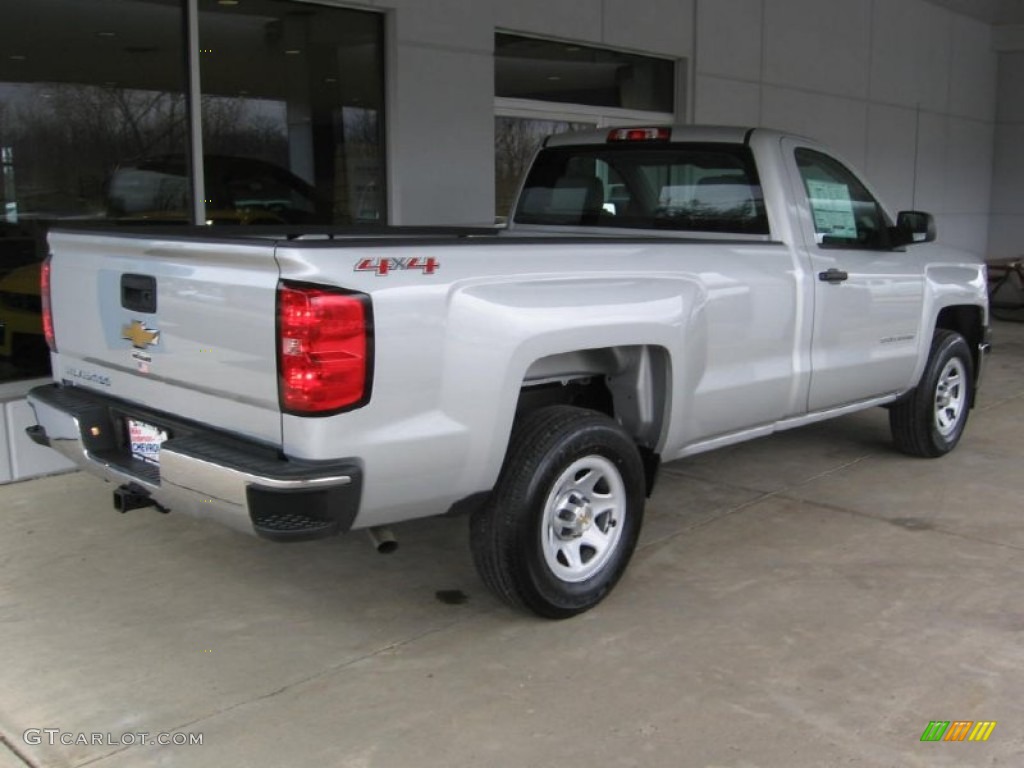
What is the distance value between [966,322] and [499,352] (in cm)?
450

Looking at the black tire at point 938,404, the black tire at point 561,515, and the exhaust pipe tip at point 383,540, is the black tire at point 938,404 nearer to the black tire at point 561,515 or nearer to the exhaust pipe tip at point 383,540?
the black tire at point 561,515

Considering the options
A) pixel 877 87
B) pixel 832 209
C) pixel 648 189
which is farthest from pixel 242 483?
pixel 877 87

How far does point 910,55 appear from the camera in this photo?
15617mm

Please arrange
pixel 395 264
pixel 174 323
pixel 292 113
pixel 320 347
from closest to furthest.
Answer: pixel 320 347 → pixel 395 264 → pixel 174 323 → pixel 292 113

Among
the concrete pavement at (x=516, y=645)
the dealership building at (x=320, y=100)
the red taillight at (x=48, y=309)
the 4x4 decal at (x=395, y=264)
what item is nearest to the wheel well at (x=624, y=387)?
the concrete pavement at (x=516, y=645)

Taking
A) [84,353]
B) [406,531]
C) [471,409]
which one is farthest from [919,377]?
[84,353]

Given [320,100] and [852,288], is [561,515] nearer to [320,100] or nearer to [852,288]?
[852,288]

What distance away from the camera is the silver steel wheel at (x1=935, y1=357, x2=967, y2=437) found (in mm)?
6594

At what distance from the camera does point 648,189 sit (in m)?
5.62

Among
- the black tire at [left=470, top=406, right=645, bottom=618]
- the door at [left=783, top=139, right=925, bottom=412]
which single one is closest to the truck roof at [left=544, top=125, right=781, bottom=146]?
the door at [left=783, top=139, right=925, bottom=412]

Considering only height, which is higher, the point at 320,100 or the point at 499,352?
the point at 320,100

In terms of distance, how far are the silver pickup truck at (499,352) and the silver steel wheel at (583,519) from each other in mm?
12

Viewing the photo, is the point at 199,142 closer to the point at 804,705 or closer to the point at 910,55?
the point at 804,705

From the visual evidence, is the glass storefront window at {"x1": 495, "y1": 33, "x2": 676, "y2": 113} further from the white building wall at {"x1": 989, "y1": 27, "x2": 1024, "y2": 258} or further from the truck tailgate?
the white building wall at {"x1": 989, "y1": 27, "x2": 1024, "y2": 258}
